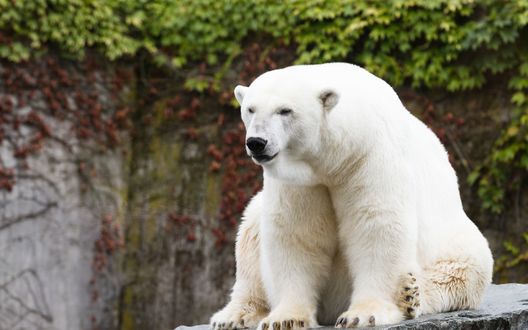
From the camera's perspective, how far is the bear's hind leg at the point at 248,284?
4.32 meters

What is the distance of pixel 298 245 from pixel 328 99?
72cm

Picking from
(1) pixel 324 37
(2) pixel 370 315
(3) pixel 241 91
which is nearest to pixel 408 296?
(2) pixel 370 315

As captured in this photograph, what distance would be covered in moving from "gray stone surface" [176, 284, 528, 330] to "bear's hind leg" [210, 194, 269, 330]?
0.28m

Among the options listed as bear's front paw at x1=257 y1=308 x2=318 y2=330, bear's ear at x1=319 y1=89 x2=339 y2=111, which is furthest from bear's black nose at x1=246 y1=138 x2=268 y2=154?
bear's front paw at x1=257 y1=308 x2=318 y2=330

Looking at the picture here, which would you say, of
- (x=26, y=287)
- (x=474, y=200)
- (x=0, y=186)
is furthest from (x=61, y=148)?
(x=474, y=200)

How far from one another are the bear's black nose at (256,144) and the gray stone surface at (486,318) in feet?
3.15

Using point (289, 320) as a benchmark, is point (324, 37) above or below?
above

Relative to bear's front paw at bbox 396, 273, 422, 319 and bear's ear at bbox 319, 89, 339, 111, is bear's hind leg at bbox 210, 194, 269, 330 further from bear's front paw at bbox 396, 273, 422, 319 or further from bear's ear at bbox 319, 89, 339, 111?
bear's ear at bbox 319, 89, 339, 111

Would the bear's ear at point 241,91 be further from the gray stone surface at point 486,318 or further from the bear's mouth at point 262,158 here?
the gray stone surface at point 486,318

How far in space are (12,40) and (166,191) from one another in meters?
2.34

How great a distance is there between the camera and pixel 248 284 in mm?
4445

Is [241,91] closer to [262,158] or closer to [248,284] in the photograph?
[262,158]

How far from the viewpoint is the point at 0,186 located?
8586mm

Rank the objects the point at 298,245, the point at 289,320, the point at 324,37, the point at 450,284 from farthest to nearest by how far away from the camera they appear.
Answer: the point at 324,37
the point at 450,284
the point at 298,245
the point at 289,320
